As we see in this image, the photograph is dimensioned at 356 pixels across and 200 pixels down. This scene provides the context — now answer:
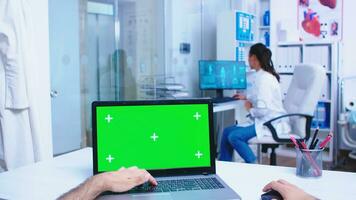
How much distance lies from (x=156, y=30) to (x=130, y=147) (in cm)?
325

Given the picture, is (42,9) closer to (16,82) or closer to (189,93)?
(16,82)

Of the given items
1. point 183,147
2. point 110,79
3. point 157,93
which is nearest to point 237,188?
point 183,147

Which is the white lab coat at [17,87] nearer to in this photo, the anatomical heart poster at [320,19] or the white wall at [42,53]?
the white wall at [42,53]

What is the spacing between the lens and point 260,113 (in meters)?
3.63

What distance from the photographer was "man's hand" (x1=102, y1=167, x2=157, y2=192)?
4.34 ft

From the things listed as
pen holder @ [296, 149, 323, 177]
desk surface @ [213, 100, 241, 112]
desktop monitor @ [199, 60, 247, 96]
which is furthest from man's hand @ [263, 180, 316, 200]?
desktop monitor @ [199, 60, 247, 96]

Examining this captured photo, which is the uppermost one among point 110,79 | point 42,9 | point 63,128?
point 42,9

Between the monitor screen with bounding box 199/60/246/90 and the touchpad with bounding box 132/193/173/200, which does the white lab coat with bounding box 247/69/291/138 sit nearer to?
the monitor screen with bounding box 199/60/246/90

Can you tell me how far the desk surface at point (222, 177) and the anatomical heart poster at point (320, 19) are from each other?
154 inches

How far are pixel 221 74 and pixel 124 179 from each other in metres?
3.55

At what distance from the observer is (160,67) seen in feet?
15.3

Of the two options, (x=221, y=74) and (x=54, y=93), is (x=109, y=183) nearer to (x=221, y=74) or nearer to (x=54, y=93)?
(x=54, y=93)

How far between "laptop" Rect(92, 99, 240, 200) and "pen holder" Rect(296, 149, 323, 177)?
34 cm

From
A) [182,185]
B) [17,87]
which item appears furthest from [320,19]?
[182,185]
